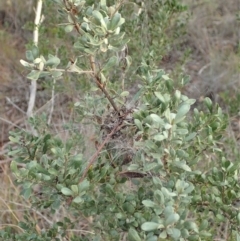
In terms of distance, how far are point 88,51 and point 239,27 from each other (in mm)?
3820

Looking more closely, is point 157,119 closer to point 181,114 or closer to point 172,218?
point 181,114

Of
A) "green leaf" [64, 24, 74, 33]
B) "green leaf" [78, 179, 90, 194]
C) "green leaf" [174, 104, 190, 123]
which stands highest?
"green leaf" [64, 24, 74, 33]

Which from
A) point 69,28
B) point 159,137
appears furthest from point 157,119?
point 69,28

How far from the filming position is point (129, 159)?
1411 mm

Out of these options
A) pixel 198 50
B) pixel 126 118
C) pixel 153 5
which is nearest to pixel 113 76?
pixel 153 5

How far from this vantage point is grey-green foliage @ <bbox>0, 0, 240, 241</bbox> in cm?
112

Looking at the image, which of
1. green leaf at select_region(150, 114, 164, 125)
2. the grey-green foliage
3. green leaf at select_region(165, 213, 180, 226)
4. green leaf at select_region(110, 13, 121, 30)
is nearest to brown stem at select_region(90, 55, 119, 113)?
the grey-green foliage

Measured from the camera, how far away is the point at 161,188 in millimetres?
1109

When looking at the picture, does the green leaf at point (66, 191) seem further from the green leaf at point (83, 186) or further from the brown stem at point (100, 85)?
the brown stem at point (100, 85)

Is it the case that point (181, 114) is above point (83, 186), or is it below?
above

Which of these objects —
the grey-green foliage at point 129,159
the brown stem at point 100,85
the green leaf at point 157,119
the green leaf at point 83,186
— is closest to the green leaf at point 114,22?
the grey-green foliage at point 129,159

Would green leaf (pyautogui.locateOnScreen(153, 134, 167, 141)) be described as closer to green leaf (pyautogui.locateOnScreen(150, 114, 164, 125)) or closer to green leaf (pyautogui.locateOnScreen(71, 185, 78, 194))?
green leaf (pyautogui.locateOnScreen(150, 114, 164, 125))

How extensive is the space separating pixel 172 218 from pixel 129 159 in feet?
1.33

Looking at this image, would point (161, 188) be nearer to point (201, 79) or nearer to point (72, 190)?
point (72, 190)
